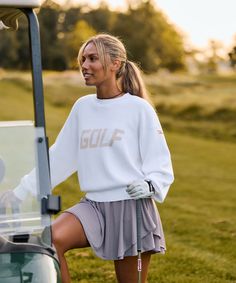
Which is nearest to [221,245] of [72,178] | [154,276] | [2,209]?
[154,276]

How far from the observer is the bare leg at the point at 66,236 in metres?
3.75

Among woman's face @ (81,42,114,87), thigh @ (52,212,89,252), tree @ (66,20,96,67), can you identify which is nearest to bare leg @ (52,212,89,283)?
thigh @ (52,212,89,252)

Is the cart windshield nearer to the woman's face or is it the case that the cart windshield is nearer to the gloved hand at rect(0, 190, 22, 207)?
the gloved hand at rect(0, 190, 22, 207)

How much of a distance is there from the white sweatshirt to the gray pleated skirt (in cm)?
5

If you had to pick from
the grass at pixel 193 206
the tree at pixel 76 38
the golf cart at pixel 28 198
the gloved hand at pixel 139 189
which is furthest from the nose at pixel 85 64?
the tree at pixel 76 38

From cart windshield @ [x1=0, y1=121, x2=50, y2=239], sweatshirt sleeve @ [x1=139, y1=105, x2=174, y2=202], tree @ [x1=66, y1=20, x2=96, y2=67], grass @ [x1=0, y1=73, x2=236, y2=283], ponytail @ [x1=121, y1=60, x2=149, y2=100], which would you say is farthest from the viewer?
tree @ [x1=66, y1=20, x2=96, y2=67]

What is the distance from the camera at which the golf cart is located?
130 inches

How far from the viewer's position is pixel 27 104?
31688mm

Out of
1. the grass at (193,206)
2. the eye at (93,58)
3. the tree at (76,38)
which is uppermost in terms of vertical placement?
the tree at (76,38)

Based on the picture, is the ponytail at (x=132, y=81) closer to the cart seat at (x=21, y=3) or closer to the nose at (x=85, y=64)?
the nose at (x=85, y=64)

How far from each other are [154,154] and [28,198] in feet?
2.28

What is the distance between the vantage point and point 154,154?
3.92m

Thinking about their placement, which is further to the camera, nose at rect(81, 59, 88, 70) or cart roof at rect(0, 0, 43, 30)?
nose at rect(81, 59, 88, 70)

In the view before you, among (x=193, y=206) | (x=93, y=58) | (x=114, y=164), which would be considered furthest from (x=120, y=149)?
(x=193, y=206)
